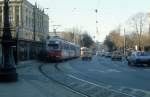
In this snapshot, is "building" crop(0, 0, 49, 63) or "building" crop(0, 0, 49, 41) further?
"building" crop(0, 0, 49, 41)

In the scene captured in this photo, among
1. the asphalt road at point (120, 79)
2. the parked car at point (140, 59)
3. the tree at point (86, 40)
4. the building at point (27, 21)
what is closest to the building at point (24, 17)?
the building at point (27, 21)

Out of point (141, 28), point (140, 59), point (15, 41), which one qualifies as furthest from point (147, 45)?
point (15, 41)

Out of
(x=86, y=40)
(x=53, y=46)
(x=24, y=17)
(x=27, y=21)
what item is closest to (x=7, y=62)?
(x=53, y=46)

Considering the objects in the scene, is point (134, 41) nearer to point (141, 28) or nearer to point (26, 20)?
point (141, 28)

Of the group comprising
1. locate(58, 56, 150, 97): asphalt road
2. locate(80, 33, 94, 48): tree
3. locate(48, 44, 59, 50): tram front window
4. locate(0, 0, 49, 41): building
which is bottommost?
locate(58, 56, 150, 97): asphalt road

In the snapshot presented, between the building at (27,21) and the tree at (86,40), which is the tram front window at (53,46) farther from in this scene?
the tree at (86,40)

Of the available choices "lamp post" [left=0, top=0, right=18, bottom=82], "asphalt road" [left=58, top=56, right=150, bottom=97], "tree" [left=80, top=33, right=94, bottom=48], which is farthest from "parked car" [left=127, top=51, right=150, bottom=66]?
"tree" [left=80, top=33, right=94, bottom=48]

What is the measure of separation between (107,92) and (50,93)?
240cm

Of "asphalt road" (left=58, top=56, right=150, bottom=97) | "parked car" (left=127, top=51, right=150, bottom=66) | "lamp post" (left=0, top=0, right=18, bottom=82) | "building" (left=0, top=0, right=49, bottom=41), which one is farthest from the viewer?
"building" (left=0, top=0, right=49, bottom=41)

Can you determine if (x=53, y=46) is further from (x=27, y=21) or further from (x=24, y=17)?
(x=27, y=21)

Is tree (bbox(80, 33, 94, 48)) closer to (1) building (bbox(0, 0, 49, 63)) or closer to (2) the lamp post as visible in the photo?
(1) building (bbox(0, 0, 49, 63))

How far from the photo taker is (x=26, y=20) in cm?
10294

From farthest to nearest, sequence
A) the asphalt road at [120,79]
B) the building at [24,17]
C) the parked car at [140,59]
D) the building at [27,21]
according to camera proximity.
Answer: the building at [24,17] < the building at [27,21] < the parked car at [140,59] < the asphalt road at [120,79]

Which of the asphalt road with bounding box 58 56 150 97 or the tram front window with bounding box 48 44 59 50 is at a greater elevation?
the tram front window with bounding box 48 44 59 50
